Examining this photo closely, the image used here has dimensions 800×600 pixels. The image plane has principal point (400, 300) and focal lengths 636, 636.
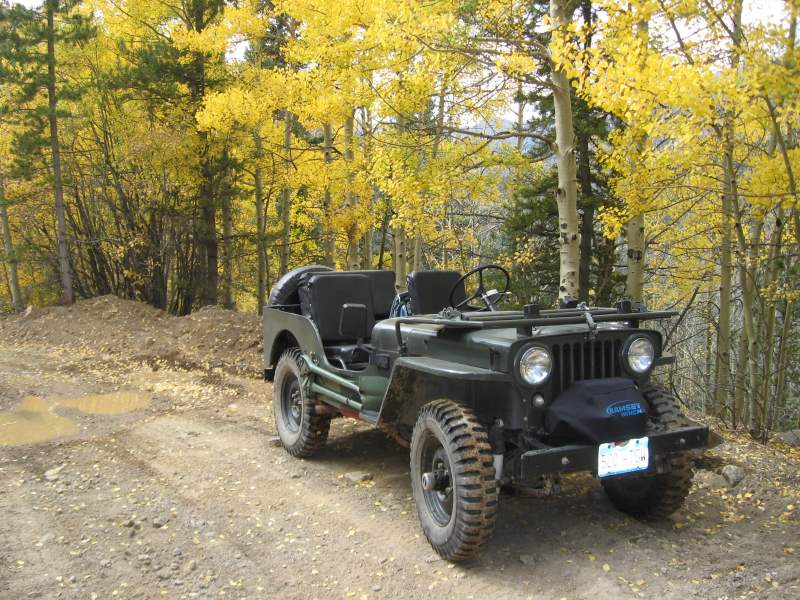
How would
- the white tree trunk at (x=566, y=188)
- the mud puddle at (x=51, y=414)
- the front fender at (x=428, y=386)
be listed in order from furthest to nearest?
1. the white tree trunk at (x=566, y=188)
2. the mud puddle at (x=51, y=414)
3. the front fender at (x=428, y=386)

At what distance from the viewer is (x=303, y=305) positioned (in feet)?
20.1

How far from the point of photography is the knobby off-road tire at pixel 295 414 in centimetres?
567

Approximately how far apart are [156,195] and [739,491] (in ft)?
52.5

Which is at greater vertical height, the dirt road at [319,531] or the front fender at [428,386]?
the front fender at [428,386]

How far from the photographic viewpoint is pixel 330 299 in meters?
5.87

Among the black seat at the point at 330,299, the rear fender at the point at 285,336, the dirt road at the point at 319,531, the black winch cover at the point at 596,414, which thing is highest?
the black seat at the point at 330,299

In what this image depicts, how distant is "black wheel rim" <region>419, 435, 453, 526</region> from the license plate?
85cm

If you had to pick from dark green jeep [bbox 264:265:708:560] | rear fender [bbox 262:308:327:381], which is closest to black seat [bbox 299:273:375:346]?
rear fender [bbox 262:308:327:381]

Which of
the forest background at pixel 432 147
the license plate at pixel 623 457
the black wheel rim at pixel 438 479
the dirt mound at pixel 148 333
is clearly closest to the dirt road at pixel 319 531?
the black wheel rim at pixel 438 479

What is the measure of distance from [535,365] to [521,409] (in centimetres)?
27

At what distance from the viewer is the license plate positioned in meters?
3.49

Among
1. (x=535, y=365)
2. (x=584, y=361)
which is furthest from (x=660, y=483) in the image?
(x=535, y=365)

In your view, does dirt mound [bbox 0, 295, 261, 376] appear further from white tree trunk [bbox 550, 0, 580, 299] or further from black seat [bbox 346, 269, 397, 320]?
white tree trunk [bbox 550, 0, 580, 299]

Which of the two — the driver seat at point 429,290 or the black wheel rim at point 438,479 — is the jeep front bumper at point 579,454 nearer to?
the black wheel rim at point 438,479
